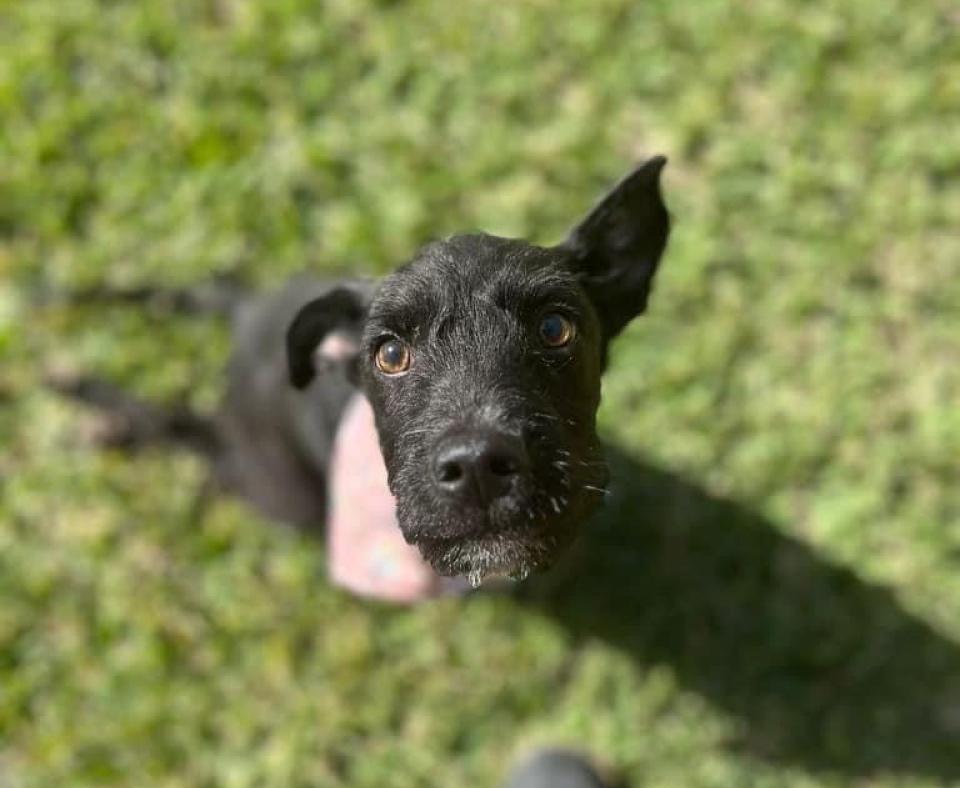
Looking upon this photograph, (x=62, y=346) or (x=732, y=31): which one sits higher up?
(x=732, y=31)

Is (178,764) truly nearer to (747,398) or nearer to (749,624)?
(749,624)

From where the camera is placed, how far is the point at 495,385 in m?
2.89

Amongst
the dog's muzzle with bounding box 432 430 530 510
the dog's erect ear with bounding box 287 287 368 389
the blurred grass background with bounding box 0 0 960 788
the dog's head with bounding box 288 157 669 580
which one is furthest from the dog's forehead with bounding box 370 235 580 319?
the blurred grass background with bounding box 0 0 960 788

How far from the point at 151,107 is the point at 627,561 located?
3599mm

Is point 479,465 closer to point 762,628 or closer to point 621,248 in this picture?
point 621,248

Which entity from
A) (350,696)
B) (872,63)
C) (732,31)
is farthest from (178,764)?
(872,63)

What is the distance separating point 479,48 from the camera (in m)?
5.52

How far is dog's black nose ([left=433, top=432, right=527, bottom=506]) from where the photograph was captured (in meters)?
2.71

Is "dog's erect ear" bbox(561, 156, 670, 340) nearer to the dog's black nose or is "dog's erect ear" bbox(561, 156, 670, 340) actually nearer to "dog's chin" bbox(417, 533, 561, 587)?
the dog's black nose

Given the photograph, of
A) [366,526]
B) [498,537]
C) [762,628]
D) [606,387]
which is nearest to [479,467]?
[498,537]

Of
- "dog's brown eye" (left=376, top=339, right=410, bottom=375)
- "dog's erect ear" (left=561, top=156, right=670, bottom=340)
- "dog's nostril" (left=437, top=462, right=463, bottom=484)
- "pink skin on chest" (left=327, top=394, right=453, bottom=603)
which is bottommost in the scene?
"pink skin on chest" (left=327, top=394, right=453, bottom=603)

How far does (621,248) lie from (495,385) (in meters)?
0.87

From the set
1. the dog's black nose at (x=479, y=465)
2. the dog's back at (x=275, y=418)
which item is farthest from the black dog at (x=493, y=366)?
the dog's back at (x=275, y=418)

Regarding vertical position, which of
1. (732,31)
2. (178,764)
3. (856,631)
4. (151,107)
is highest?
(732,31)
